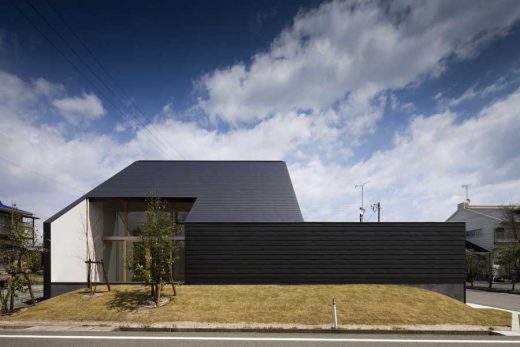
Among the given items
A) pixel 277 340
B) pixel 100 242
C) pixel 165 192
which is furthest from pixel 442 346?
pixel 100 242

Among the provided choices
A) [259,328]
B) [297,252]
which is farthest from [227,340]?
[297,252]

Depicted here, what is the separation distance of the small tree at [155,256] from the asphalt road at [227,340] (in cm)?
274

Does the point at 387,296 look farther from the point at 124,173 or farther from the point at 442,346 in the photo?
the point at 124,173

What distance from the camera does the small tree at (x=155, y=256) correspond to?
13094mm

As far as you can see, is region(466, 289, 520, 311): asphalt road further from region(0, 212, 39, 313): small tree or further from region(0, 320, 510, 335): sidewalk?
region(0, 212, 39, 313): small tree

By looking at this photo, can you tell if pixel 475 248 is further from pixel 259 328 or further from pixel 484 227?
pixel 259 328

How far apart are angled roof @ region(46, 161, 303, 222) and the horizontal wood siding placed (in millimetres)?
990

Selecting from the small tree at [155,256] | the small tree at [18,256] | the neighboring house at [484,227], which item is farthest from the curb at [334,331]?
the neighboring house at [484,227]

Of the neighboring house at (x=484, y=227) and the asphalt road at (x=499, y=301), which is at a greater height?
the neighboring house at (x=484, y=227)

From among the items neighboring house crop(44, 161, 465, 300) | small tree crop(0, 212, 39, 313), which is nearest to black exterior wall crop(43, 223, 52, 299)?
neighboring house crop(44, 161, 465, 300)

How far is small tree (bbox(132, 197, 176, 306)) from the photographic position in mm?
13094

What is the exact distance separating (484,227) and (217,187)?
33743mm

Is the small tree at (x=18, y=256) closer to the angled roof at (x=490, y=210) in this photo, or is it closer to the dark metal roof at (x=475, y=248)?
the dark metal roof at (x=475, y=248)

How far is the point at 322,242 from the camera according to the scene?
52.7ft
